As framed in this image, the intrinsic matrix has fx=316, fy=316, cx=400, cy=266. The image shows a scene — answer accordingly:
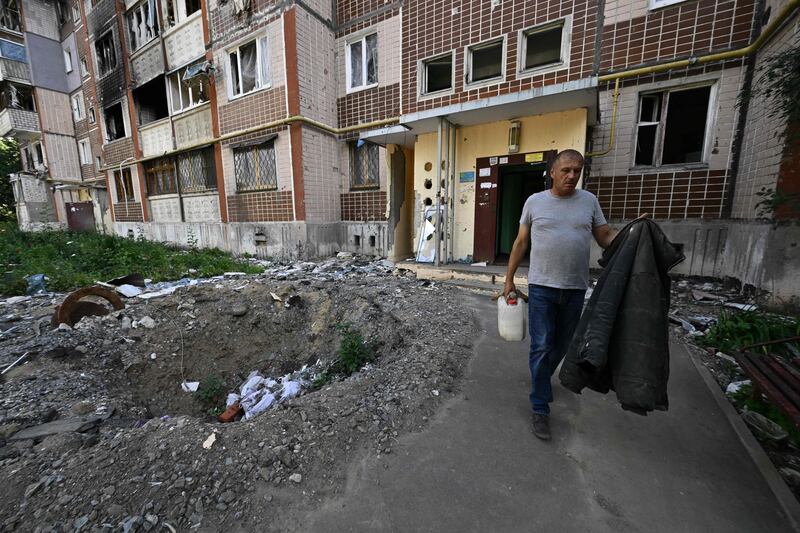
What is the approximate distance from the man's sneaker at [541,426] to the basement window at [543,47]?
22.1ft

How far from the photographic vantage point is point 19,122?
16.8m

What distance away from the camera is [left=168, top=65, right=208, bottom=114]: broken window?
10.4 m

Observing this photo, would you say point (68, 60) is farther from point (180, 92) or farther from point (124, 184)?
point (180, 92)

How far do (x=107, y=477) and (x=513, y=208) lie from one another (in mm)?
8368

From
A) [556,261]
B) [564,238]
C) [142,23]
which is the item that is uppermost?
[142,23]

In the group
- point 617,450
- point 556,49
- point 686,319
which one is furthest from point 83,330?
point 556,49

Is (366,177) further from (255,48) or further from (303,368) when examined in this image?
(303,368)

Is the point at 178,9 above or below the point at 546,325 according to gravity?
above

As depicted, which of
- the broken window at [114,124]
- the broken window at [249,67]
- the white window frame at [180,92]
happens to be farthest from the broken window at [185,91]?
the broken window at [114,124]

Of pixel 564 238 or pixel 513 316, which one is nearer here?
pixel 564 238

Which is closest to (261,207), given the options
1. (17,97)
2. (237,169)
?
(237,169)

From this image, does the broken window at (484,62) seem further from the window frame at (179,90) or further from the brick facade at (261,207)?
the window frame at (179,90)

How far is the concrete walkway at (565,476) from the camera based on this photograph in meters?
1.56

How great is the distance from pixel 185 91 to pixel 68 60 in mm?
13031
